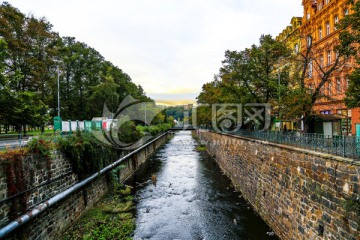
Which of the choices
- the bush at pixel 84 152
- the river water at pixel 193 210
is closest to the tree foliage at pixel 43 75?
the bush at pixel 84 152

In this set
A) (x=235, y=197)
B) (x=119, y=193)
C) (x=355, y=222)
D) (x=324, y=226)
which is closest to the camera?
(x=355, y=222)

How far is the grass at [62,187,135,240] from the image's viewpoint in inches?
436

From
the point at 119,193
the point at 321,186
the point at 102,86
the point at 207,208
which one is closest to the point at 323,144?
the point at 321,186

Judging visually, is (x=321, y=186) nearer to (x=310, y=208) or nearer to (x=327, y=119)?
(x=310, y=208)

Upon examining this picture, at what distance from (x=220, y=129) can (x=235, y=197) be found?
2226 centimetres

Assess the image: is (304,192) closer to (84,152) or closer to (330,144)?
(330,144)

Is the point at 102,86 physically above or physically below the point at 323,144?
above

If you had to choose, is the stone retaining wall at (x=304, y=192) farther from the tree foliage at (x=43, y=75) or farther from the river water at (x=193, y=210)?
the tree foliage at (x=43, y=75)

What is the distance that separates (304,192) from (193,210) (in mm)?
7081

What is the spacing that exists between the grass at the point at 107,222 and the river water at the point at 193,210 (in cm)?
56

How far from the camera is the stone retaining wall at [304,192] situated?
6676mm

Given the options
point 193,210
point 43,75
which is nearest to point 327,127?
point 193,210

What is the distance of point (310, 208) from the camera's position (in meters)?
8.57

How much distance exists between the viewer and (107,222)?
1254cm
